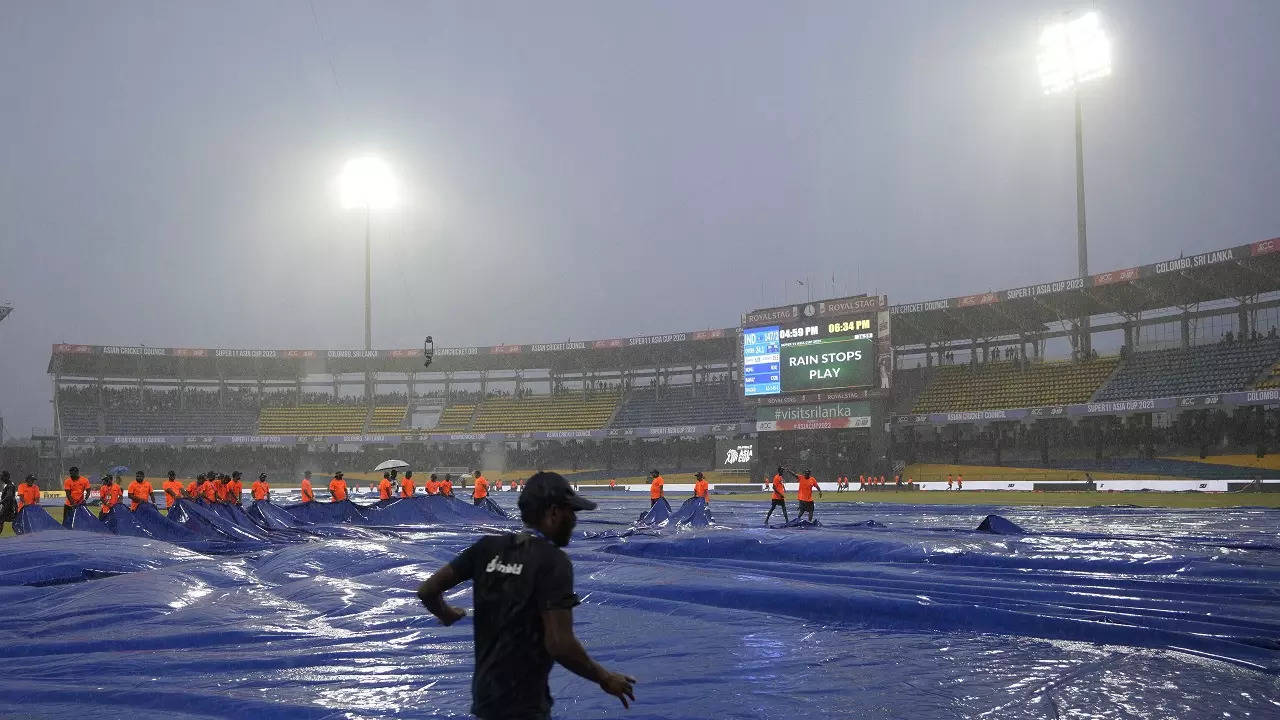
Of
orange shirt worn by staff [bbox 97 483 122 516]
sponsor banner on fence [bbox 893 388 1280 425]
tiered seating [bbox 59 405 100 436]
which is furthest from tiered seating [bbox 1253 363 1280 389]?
tiered seating [bbox 59 405 100 436]

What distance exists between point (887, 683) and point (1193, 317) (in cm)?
4554

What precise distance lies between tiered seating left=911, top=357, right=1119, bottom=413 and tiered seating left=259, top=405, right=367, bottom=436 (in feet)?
125

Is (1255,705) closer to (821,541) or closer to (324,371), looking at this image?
(821,541)

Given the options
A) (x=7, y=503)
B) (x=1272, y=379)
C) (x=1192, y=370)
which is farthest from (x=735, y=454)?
(x=7, y=503)

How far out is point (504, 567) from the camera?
3516 millimetres

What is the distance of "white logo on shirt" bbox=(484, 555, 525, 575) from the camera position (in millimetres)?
3471

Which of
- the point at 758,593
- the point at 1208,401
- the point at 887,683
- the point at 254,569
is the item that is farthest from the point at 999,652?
the point at 1208,401

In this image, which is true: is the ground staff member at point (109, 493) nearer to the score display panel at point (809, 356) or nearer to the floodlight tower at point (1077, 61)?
the score display panel at point (809, 356)

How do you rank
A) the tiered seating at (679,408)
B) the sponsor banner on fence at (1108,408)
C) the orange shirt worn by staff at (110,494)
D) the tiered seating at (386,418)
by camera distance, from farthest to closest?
the tiered seating at (386,418), the tiered seating at (679,408), the sponsor banner on fence at (1108,408), the orange shirt worn by staff at (110,494)

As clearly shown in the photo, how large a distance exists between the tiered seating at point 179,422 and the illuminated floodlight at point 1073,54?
2104 inches

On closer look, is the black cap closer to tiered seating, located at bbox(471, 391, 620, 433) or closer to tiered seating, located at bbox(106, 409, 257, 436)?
tiered seating, located at bbox(471, 391, 620, 433)

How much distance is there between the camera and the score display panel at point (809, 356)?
38281mm

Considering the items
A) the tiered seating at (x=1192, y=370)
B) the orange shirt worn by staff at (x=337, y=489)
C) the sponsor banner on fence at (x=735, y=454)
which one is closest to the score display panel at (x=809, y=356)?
the sponsor banner on fence at (x=735, y=454)

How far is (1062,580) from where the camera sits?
11.2 meters
